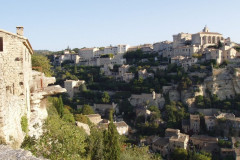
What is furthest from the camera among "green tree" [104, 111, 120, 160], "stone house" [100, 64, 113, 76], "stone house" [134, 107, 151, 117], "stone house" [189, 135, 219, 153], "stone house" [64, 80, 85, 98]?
"stone house" [100, 64, 113, 76]

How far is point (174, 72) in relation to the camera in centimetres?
4731

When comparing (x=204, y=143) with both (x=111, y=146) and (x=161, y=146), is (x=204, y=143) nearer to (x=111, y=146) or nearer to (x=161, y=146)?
(x=161, y=146)

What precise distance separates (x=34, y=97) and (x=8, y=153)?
4.73m

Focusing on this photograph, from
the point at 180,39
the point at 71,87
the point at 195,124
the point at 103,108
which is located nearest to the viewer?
the point at 195,124

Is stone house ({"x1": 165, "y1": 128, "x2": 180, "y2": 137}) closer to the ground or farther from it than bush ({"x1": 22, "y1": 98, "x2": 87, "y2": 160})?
closer to the ground

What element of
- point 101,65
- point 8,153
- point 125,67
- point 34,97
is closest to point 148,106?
point 125,67

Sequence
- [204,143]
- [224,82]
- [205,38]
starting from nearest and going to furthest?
[204,143] → [224,82] → [205,38]

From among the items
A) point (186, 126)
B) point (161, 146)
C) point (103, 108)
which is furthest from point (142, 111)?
point (161, 146)

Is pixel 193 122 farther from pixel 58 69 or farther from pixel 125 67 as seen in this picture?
pixel 58 69

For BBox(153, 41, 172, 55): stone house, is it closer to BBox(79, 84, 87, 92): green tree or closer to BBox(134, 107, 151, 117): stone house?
BBox(79, 84, 87, 92): green tree

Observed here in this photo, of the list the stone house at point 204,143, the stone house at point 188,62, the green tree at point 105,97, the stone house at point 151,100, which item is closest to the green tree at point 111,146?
the stone house at point 204,143

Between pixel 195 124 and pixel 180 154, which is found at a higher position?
pixel 195 124

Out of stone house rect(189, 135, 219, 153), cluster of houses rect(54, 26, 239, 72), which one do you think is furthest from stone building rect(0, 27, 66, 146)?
cluster of houses rect(54, 26, 239, 72)

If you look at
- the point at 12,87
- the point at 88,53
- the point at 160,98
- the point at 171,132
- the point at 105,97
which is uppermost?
the point at 88,53
